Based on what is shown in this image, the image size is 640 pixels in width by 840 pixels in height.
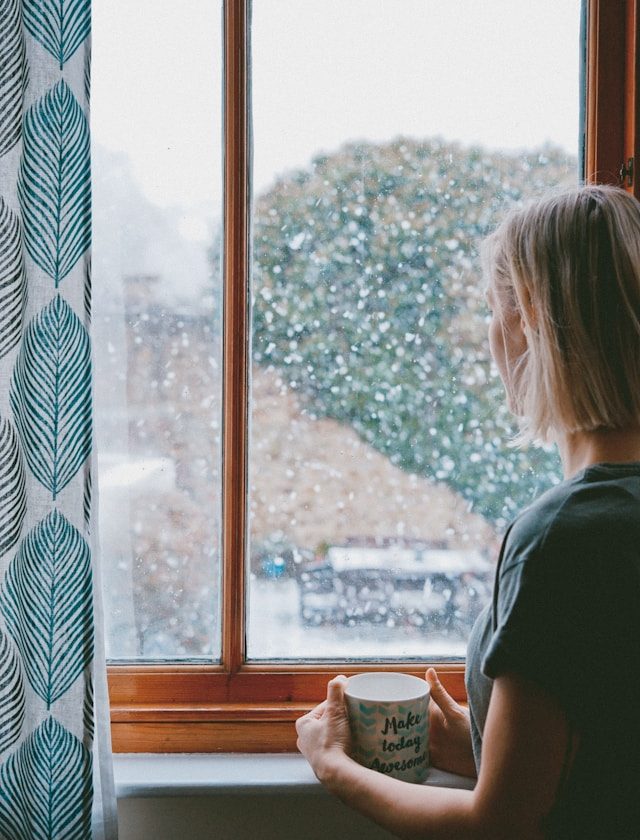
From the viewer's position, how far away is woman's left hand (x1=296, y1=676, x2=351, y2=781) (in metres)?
0.85

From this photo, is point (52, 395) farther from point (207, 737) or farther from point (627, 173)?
point (627, 173)

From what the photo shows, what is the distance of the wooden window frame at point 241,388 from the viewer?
117 cm

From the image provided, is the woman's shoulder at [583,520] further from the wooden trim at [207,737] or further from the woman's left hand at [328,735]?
the wooden trim at [207,737]

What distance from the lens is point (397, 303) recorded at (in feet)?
3.97

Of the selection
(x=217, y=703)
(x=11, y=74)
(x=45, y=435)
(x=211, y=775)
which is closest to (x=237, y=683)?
(x=217, y=703)

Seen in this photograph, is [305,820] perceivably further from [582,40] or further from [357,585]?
[582,40]

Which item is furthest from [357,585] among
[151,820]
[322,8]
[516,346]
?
[322,8]

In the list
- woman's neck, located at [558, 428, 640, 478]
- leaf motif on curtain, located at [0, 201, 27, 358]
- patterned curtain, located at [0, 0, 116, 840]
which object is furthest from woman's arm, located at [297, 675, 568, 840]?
leaf motif on curtain, located at [0, 201, 27, 358]

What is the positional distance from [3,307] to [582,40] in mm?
1017

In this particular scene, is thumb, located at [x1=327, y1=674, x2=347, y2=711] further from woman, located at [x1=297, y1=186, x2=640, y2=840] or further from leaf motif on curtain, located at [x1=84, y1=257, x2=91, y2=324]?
leaf motif on curtain, located at [x1=84, y1=257, x2=91, y2=324]

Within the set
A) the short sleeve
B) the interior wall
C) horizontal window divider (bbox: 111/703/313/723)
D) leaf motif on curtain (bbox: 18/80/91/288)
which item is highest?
leaf motif on curtain (bbox: 18/80/91/288)

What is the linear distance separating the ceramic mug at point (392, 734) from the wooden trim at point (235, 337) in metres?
0.36

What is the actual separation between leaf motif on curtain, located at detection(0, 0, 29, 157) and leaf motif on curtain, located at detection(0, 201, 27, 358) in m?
0.09

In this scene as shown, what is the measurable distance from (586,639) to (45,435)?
2.21 ft
